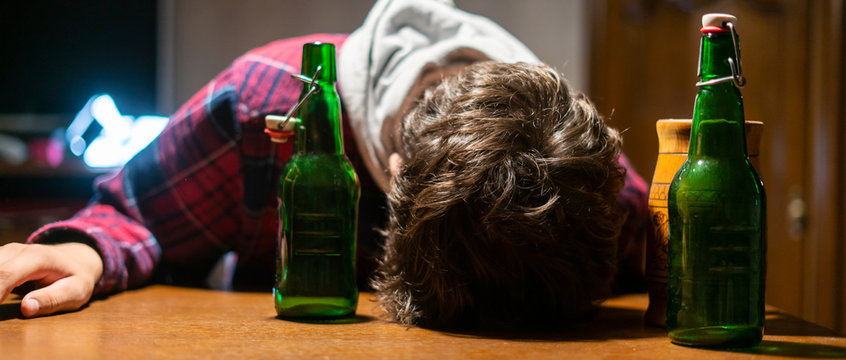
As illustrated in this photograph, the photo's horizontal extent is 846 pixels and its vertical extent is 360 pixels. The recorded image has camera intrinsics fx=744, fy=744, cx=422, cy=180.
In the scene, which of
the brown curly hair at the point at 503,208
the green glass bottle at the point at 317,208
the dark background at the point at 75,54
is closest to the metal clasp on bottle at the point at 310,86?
the green glass bottle at the point at 317,208

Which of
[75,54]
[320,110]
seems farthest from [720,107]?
[75,54]

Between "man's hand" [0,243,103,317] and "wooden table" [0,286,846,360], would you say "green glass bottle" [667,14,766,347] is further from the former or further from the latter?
"man's hand" [0,243,103,317]

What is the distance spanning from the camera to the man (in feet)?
2.12

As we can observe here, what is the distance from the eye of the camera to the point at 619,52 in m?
2.50

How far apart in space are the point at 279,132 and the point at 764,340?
473mm

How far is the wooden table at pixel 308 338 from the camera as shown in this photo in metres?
0.57

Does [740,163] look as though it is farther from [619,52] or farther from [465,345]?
[619,52]

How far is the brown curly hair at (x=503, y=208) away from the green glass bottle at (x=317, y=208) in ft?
0.17

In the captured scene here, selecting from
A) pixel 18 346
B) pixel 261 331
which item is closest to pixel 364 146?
pixel 261 331

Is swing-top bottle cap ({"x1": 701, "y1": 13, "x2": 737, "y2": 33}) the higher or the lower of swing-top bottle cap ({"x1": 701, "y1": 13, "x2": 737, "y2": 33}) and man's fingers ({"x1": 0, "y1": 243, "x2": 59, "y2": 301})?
the higher

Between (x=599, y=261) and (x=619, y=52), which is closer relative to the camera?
(x=599, y=261)

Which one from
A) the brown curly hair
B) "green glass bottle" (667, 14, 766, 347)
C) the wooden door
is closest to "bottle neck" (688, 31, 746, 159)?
"green glass bottle" (667, 14, 766, 347)

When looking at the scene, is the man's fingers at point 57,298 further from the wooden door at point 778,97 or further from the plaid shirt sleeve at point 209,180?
the wooden door at point 778,97

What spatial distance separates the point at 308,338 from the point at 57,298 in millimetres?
287
